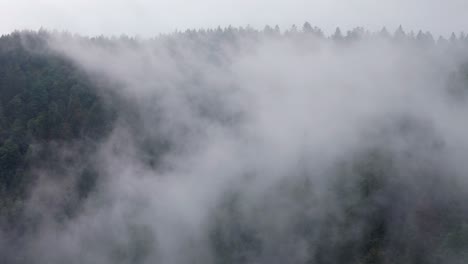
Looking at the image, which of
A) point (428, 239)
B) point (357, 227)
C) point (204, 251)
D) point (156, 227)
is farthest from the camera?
point (156, 227)

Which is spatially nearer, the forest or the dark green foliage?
the forest

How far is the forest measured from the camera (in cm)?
5794

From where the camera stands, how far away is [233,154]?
73688mm

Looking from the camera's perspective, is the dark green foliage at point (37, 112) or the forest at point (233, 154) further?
the dark green foliage at point (37, 112)

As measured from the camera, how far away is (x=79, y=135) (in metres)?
73.4

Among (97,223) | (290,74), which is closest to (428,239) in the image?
(97,223)

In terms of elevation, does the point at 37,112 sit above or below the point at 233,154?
above

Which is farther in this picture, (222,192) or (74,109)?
(74,109)

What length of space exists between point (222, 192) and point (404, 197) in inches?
725

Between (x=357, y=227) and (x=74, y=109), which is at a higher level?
(x=74, y=109)

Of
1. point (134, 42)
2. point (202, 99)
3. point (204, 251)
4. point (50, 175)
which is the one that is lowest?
point (204, 251)

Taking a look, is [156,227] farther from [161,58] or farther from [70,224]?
[161,58]

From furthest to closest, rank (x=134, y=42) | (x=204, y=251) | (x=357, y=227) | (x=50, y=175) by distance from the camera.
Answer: (x=134, y=42) → (x=50, y=175) → (x=204, y=251) → (x=357, y=227)

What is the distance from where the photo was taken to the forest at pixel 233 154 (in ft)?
190
